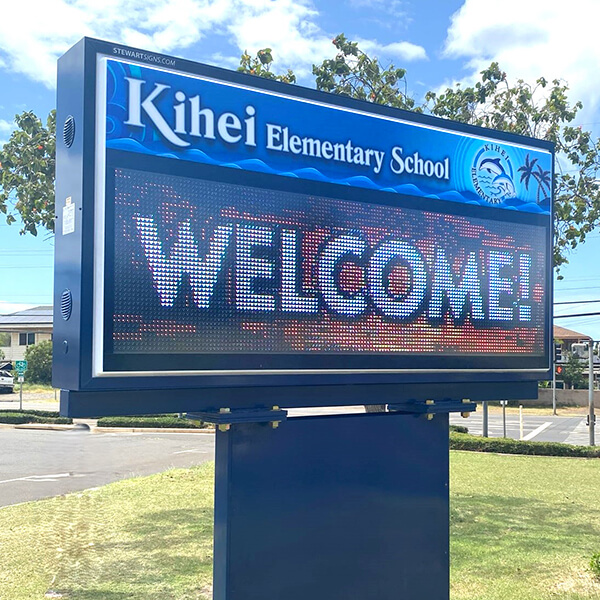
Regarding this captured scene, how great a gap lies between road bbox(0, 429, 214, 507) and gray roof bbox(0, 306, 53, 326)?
1458 inches

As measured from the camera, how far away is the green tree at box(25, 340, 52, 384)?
46.6 meters

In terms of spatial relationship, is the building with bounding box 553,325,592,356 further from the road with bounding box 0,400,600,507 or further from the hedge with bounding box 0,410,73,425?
the hedge with bounding box 0,410,73,425

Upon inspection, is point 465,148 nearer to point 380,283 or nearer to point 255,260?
point 380,283

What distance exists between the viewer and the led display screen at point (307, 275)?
4.72m

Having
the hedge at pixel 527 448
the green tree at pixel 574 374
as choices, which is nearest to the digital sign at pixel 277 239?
the hedge at pixel 527 448

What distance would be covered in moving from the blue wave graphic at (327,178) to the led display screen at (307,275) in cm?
11

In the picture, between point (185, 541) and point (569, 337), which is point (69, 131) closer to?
point (185, 541)

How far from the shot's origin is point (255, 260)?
17.0ft

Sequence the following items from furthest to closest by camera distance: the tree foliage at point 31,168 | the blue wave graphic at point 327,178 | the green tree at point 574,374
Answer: the green tree at point 574,374, the tree foliage at point 31,168, the blue wave graphic at point 327,178

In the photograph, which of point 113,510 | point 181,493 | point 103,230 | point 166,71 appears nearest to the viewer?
point 103,230

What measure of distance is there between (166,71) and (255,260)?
144cm

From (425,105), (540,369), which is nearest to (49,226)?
(425,105)

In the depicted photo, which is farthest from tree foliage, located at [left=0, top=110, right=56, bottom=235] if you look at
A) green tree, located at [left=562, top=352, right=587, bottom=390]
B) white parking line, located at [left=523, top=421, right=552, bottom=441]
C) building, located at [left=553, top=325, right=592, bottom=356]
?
building, located at [left=553, top=325, right=592, bottom=356]

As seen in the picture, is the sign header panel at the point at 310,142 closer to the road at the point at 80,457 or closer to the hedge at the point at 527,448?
the road at the point at 80,457
